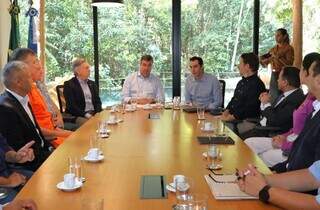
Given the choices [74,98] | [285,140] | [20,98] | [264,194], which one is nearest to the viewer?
[264,194]

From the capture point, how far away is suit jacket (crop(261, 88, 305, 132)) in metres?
3.74

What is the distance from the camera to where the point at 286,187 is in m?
1.99

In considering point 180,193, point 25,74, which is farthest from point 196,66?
point 180,193

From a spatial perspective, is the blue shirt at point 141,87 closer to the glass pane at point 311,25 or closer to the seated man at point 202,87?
the seated man at point 202,87

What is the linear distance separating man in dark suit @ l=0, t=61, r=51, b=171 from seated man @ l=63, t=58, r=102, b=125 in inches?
66.5

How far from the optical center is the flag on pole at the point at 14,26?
5.50 meters

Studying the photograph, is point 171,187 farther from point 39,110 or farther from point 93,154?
point 39,110

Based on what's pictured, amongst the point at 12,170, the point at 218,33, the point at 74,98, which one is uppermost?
the point at 218,33

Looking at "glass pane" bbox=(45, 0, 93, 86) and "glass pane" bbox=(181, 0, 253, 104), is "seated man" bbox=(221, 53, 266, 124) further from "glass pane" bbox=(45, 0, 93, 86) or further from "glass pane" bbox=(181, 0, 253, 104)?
"glass pane" bbox=(45, 0, 93, 86)

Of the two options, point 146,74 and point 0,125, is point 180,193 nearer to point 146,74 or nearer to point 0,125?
point 0,125

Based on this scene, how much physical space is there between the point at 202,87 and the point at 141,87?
84 cm

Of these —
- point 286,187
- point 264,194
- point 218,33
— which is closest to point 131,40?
point 218,33

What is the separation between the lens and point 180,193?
1727 millimetres

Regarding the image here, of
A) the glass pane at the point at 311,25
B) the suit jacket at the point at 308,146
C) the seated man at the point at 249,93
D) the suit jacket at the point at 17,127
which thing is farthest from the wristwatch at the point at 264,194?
the glass pane at the point at 311,25
